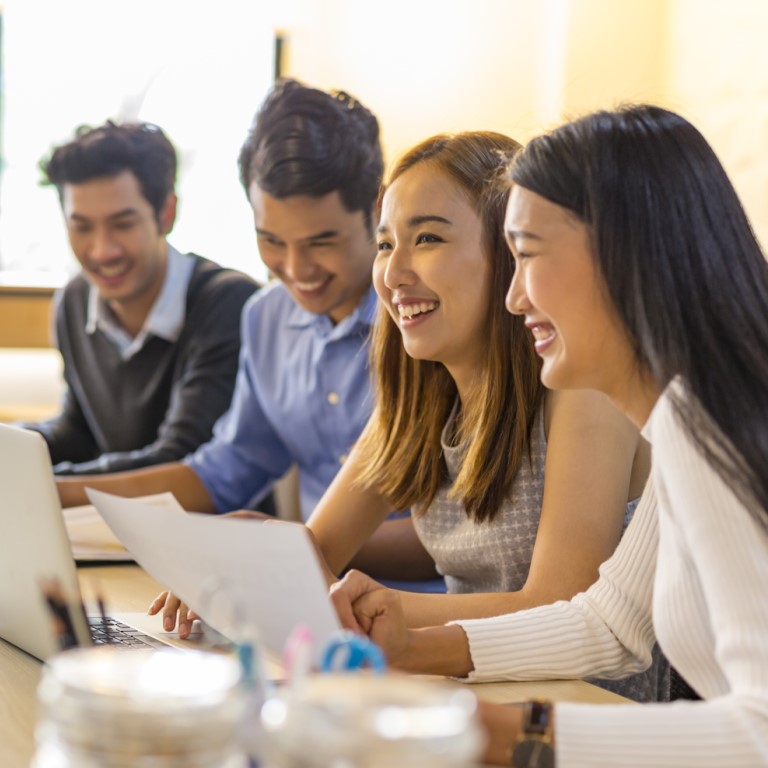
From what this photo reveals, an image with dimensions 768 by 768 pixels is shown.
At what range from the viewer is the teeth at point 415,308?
1.52 m

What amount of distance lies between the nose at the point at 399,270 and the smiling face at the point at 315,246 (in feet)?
1.51

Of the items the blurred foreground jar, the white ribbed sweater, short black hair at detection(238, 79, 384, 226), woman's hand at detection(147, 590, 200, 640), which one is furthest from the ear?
the blurred foreground jar

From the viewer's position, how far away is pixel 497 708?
2.82 feet

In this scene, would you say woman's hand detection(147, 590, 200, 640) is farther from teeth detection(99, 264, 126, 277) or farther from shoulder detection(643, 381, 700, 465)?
teeth detection(99, 264, 126, 277)

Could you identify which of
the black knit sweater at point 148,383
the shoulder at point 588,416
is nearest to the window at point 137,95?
the black knit sweater at point 148,383

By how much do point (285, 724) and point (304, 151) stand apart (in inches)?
62.6

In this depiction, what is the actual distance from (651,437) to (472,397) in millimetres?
568

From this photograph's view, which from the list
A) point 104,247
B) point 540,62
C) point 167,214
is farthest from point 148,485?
point 540,62

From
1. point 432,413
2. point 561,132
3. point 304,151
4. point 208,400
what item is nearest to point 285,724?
point 561,132

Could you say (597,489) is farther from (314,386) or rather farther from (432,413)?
(314,386)

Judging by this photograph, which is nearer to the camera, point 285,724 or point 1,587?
point 285,724

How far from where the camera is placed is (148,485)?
211cm

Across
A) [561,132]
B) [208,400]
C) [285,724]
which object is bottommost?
[208,400]

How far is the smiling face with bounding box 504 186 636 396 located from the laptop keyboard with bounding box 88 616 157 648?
496 mm
